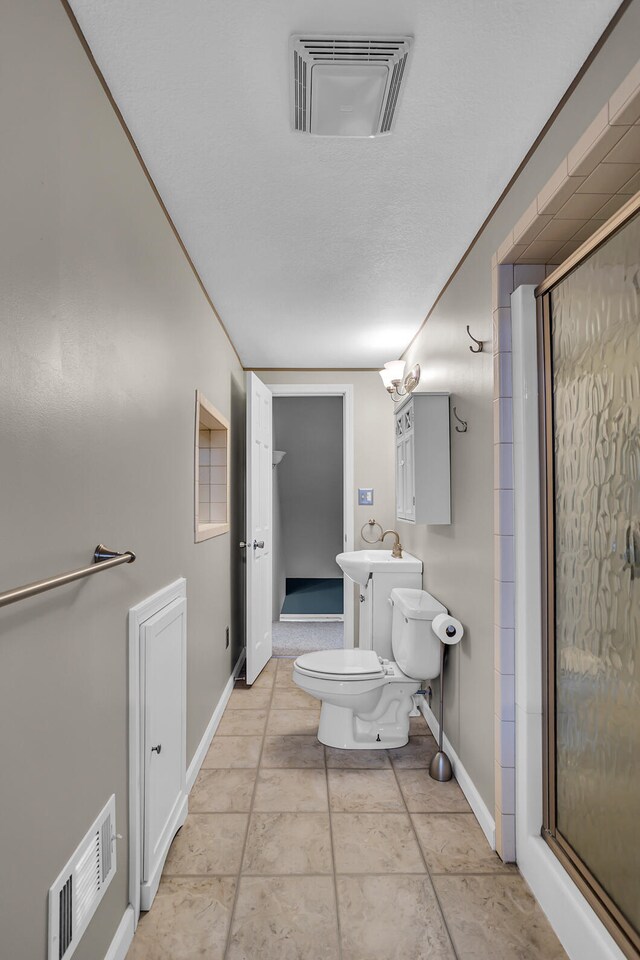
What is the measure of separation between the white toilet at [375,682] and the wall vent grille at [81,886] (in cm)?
136

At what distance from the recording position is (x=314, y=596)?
→ 19.5ft

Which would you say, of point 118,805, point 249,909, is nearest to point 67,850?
point 118,805

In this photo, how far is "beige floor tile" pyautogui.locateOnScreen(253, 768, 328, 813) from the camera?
7.22ft

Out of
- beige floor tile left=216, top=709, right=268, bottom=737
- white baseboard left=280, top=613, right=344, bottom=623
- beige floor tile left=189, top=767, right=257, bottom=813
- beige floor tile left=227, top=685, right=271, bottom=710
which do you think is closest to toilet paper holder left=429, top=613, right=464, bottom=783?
beige floor tile left=189, top=767, right=257, bottom=813

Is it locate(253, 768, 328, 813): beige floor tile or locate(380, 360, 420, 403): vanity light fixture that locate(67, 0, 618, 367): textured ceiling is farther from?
locate(253, 768, 328, 813): beige floor tile

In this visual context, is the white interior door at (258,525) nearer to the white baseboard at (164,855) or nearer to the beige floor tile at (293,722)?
the beige floor tile at (293,722)

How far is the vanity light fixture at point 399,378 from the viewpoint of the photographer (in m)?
3.43

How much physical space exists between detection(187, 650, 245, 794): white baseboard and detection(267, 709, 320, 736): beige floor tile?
0.28 metres

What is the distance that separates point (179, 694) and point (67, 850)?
90 centimetres

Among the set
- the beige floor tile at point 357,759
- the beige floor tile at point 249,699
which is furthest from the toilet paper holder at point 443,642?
the beige floor tile at point 249,699

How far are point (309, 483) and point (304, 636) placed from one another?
1638 millimetres

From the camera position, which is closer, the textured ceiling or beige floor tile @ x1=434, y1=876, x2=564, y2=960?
the textured ceiling

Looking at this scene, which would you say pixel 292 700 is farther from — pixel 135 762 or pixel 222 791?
pixel 135 762

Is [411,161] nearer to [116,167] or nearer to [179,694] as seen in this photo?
[116,167]
